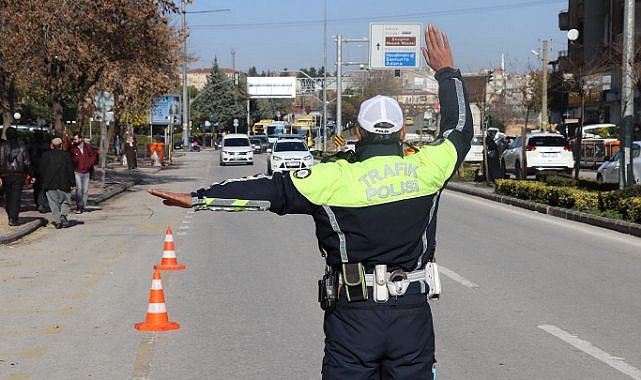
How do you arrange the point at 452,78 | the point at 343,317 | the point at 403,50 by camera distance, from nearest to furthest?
1. the point at 343,317
2. the point at 452,78
3. the point at 403,50

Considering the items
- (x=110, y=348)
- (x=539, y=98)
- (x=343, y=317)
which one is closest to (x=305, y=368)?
(x=110, y=348)

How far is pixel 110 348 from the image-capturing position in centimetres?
818

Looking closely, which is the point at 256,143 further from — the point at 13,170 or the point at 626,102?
the point at 13,170

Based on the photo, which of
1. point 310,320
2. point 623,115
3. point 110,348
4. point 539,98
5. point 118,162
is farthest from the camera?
point 539,98

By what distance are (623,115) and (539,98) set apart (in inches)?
1706

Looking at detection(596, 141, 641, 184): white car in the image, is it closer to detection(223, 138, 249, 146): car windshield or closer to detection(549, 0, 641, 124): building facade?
detection(549, 0, 641, 124): building facade

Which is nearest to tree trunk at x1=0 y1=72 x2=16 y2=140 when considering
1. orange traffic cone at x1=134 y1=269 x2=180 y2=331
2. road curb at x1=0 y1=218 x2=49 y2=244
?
road curb at x1=0 y1=218 x2=49 y2=244

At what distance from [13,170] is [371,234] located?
1599cm

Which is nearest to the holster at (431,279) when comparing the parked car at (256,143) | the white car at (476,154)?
the white car at (476,154)

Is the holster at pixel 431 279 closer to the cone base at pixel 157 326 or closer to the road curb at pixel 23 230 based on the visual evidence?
the cone base at pixel 157 326

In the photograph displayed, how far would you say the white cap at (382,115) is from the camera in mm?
4223

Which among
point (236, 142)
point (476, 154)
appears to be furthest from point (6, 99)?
point (476, 154)

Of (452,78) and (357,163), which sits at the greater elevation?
(452,78)

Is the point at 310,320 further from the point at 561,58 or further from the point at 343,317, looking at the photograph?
the point at 561,58
